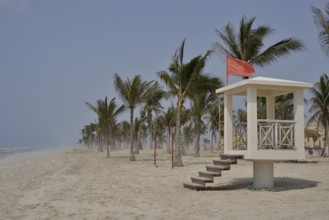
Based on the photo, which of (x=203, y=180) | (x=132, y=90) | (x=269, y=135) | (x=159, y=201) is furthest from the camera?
(x=132, y=90)

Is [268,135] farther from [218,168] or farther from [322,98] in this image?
[322,98]

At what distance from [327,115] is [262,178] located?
2346cm

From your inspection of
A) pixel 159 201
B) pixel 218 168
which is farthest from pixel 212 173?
pixel 159 201

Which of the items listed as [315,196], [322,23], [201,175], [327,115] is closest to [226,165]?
[201,175]

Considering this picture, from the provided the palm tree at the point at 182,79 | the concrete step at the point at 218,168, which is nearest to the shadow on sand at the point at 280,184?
the concrete step at the point at 218,168

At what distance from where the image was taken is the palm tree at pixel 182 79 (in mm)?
21562

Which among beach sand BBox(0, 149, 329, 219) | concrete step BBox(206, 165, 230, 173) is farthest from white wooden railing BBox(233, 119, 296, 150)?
beach sand BBox(0, 149, 329, 219)

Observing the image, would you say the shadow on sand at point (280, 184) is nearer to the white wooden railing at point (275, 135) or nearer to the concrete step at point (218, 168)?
the concrete step at point (218, 168)

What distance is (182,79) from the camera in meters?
22.0

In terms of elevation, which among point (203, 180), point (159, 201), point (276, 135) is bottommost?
point (159, 201)

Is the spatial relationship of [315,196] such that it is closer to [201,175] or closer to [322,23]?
[201,175]

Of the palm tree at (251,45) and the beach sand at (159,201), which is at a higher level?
the palm tree at (251,45)

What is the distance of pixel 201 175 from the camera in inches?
494

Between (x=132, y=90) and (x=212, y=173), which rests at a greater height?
(x=132, y=90)
